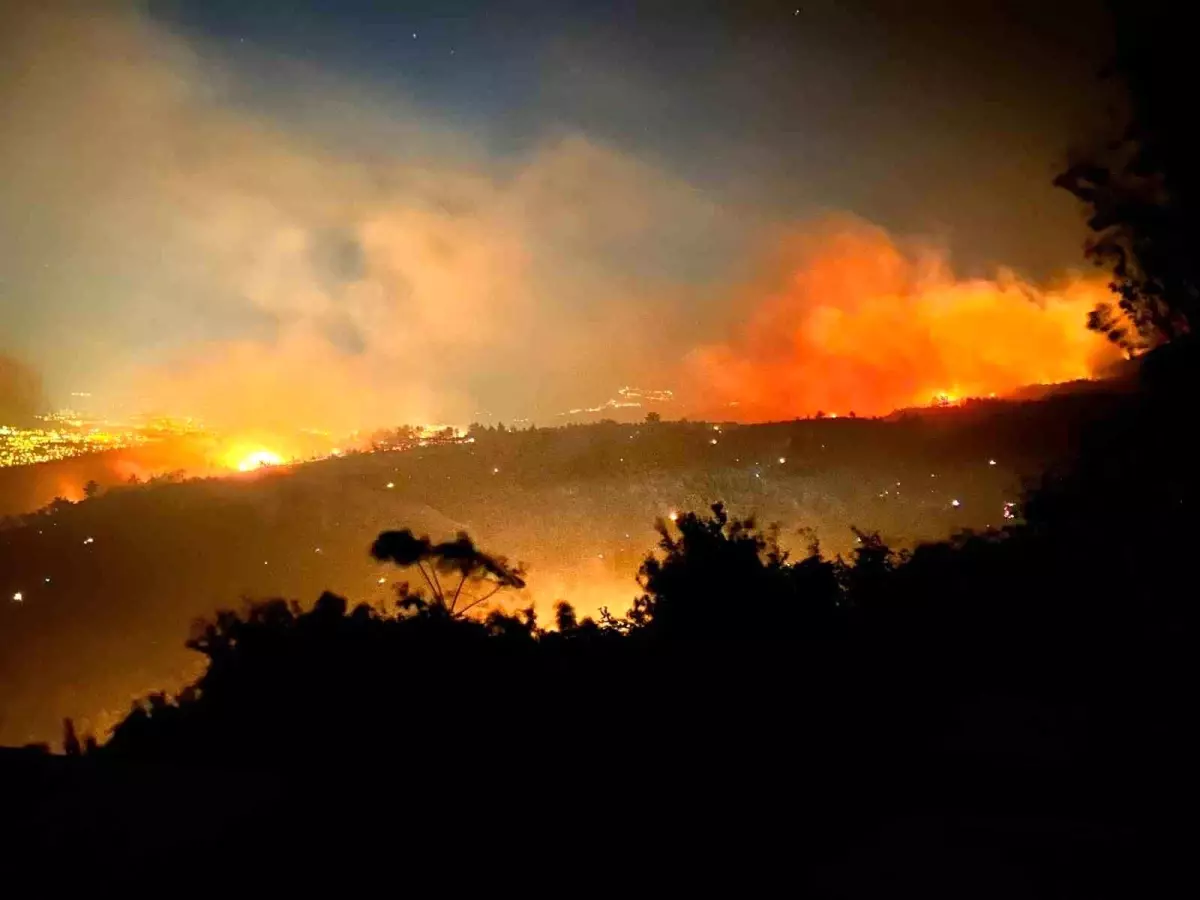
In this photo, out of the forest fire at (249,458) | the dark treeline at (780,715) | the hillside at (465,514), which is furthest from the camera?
the forest fire at (249,458)

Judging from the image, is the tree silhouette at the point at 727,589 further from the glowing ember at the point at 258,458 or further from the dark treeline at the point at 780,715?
the glowing ember at the point at 258,458

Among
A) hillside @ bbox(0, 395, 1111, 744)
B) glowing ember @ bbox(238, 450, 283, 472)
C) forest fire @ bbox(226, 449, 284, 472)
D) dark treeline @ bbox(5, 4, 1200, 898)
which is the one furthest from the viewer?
glowing ember @ bbox(238, 450, 283, 472)

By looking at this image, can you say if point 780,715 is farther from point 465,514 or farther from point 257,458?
point 257,458

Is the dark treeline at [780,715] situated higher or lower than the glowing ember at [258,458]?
lower

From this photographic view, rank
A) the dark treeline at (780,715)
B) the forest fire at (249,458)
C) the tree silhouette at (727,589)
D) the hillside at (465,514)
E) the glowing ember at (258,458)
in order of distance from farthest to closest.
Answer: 1. the glowing ember at (258,458)
2. the forest fire at (249,458)
3. the hillside at (465,514)
4. the tree silhouette at (727,589)
5. the dark treeline at (780,715)

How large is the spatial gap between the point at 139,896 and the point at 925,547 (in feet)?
37.8

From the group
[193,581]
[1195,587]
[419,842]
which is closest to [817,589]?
[1195,587]

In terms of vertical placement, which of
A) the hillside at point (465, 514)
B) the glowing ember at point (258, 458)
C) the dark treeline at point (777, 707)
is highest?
the glowing ember at point (258, 458)

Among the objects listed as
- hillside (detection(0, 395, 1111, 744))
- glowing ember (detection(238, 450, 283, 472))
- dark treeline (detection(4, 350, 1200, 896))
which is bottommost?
dark treeline (detection(4, 350, 1200, 896))

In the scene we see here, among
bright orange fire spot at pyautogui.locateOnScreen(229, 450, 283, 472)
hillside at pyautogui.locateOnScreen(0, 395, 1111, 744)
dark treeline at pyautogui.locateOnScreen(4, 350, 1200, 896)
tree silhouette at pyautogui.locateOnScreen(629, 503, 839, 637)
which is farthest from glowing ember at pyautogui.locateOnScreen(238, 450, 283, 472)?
tree silhouette at pyautogui.locateOnScreen(629, 503, 839, 637)

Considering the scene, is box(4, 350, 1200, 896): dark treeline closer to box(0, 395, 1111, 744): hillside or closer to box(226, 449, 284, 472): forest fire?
box(0, 395, 1111, 744): hillside

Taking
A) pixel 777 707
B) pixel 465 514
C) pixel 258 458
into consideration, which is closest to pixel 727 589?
pixel 777 707

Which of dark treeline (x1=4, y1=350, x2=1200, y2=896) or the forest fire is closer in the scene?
dark treeline (x1=4, y1=350, x2=1200, y2=896)

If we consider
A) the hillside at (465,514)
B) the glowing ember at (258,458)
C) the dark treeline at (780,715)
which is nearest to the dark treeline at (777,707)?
the dark treeline at (780,715)
